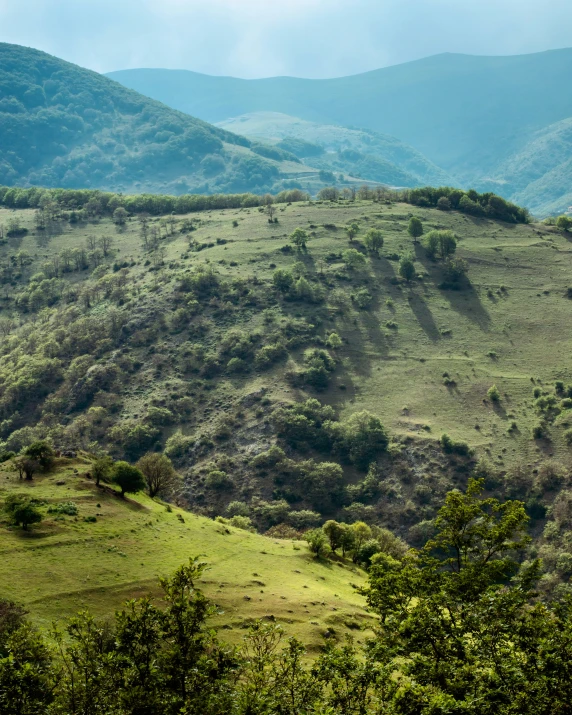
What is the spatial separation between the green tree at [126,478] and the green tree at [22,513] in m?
11.5

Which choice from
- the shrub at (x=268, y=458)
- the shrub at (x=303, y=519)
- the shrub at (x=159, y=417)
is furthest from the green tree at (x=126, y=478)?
the shrub at (x=159, y=417)

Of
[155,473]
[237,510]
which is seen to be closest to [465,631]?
[155,473]

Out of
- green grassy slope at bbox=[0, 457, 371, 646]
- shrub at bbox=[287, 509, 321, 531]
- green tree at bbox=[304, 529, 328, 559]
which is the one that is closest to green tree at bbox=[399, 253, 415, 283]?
shrub at bbox=[287, 509, 321, 531]

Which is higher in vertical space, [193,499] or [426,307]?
[426,307]

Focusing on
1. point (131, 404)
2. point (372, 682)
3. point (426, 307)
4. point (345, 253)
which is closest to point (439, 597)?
point (372, 682)

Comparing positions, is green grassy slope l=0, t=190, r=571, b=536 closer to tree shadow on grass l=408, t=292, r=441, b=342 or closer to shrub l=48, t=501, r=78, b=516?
tree shadow on grass l=408, t=292, r=441, b=342

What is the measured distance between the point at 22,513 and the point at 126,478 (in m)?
14.5

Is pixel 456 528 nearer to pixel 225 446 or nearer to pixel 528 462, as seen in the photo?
pixel 528 462

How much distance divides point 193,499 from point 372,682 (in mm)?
99702

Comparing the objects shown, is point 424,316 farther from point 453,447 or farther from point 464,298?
point 453,447

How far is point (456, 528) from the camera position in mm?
41594

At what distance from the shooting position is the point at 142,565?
185 ft

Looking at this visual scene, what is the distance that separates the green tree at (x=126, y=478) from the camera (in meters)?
69.8

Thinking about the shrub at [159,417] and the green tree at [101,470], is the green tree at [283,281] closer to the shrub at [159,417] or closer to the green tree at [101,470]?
the shrub at [159,417]
